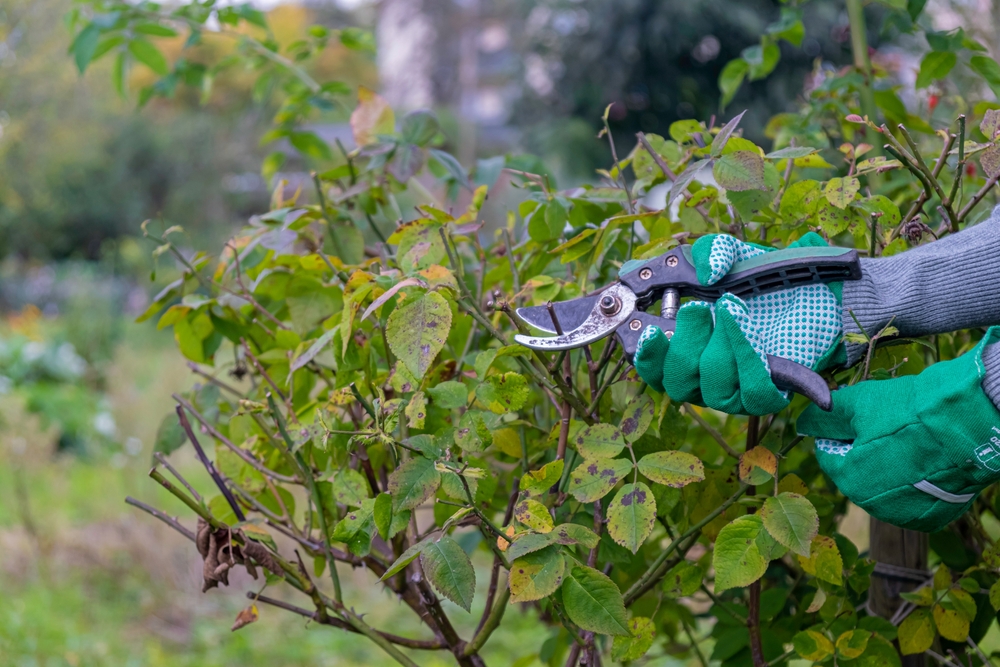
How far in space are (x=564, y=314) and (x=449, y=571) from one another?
32 centimetres

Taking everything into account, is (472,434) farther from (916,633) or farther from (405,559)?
(916,633)

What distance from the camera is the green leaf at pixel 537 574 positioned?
761 mm

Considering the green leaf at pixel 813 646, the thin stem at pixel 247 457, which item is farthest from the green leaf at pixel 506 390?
the green leaf at pixel 813 646

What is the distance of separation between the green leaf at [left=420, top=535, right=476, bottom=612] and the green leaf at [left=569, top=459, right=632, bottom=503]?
0.14 meters

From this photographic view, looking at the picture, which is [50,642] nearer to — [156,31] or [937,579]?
[156,31]

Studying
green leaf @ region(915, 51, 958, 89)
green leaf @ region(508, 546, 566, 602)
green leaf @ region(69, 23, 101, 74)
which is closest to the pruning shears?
Result: green leaf @ region(508, 546, 566, 602)

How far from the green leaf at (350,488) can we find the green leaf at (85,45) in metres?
1.15

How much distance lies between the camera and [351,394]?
887 mm

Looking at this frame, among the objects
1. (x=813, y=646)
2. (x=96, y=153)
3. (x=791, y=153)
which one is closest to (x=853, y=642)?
(x=813, y=646)

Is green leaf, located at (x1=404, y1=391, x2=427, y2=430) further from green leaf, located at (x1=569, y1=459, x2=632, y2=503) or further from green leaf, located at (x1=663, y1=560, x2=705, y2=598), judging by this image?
green leaf, located at (x1=663, y1=560, x2=705, y2=598)

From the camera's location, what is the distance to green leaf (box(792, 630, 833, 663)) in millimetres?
982

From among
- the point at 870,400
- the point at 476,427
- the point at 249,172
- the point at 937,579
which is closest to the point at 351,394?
the point at 476,427

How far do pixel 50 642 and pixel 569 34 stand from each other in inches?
234

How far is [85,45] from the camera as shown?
1624 mm
